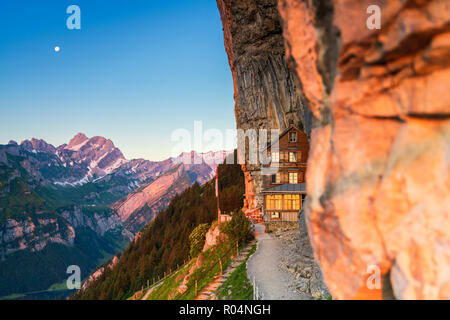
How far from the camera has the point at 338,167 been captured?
362 inches

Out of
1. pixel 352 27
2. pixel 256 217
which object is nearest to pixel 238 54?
pixel 256 217

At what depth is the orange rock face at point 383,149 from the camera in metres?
7.64

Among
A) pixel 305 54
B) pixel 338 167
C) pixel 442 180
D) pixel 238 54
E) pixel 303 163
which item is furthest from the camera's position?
pixel 238 54

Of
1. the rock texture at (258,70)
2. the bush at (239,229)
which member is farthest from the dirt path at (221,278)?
the rock texture at (258,70)

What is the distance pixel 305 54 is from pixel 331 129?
3009mm

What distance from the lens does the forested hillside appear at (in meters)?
79.4

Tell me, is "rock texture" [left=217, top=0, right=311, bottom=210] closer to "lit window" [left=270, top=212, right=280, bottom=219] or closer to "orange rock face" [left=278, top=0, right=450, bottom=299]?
"lit window" [left=270, top=212, right=280, bottom=219]

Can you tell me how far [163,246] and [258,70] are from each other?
66397 mm

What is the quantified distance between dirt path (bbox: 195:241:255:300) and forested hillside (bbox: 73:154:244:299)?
32.4m

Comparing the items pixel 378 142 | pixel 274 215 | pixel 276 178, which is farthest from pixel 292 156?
pixel 378 142

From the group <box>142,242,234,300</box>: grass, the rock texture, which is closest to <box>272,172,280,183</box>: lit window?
the rock texture

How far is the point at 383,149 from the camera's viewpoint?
28.2 feet
